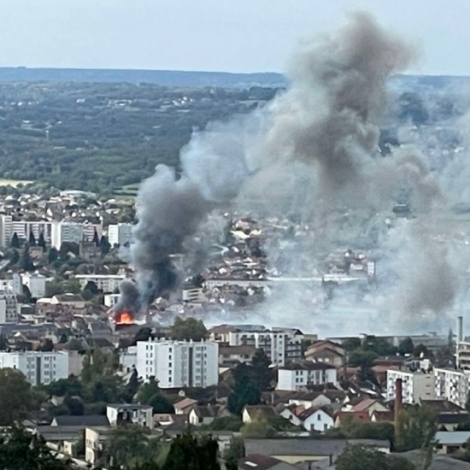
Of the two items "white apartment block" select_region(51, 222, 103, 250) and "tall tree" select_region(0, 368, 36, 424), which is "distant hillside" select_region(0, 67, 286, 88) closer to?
"white apartment block" select_region(51, 222, 103, 250)

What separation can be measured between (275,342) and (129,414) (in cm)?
1047

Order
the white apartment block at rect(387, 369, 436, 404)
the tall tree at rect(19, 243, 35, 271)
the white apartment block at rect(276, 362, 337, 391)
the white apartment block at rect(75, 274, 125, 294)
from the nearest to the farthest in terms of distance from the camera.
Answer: the white apartment block at rect(387, 369, 436, 404)
the white apartment block at rect(276, 362, 337, 391)
the white apartment block at rect(75, 274, 125, 294)
the tall tree at rect(19, 243, 35, 271)

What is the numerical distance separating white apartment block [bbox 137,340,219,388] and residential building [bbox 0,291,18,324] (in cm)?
948

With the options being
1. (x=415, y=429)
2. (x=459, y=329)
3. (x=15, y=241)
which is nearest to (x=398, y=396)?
(x=415, y=429)

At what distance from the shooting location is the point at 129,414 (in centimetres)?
3506

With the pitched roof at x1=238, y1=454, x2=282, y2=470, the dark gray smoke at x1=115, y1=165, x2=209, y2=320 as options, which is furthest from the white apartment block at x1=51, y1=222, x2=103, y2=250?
the pitched roof at x1=238, y1=454, x2=282, y2=470

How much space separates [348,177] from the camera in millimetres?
47875

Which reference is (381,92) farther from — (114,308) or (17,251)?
(17,251)

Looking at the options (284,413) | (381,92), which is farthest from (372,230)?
(284,413)

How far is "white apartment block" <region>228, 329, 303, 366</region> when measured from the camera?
1729 inches

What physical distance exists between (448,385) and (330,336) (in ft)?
32.5

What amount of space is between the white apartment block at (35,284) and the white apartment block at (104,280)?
82cm

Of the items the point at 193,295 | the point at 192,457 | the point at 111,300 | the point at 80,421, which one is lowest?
the point at 80,421

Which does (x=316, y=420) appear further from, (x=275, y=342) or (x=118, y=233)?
(x=118, y=233)
